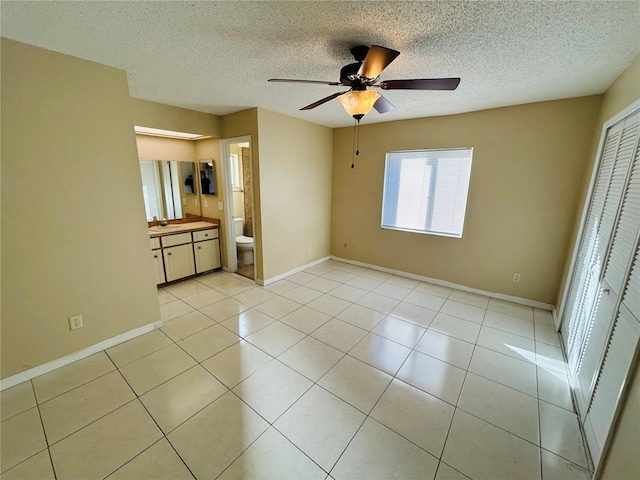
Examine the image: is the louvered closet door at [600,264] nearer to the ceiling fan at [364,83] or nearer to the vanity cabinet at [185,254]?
the ceiling fan at [364,83]

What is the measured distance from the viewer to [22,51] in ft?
5.58

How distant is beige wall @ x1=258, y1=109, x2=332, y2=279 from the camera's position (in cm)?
349

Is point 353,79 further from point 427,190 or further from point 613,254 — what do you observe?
point 427,190

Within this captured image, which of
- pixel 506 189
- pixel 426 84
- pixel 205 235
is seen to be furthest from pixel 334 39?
pixel 205 235

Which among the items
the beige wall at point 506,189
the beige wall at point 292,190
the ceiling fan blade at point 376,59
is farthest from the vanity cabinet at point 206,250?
the ceiling fan blade at point 376,59

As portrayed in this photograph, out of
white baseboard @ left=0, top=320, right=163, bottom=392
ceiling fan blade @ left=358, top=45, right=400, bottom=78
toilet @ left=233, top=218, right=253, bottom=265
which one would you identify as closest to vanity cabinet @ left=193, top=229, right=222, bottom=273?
toilet @ left=233, top=218, right=253, bottom=265

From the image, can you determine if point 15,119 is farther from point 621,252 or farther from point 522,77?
point 621,252

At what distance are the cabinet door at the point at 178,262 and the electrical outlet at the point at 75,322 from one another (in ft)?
4.76

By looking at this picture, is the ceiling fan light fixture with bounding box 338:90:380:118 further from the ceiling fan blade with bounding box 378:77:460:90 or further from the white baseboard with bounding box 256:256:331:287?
the white baseboard with bounding box 256:256:331:287

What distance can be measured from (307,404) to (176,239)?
2.93 meters

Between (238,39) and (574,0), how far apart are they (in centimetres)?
182

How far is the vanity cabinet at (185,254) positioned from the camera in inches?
136

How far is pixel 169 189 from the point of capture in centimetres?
400

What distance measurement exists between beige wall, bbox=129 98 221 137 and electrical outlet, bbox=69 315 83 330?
6.91ft
